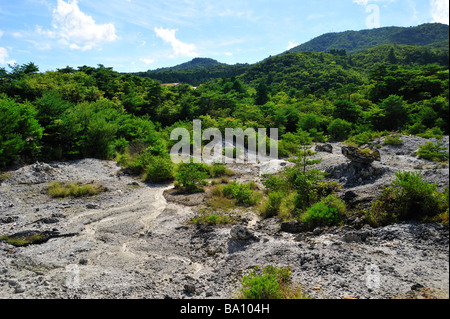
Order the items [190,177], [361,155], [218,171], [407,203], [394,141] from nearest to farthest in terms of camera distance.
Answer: [407,203] → [361,155] → [190,177] → [218,171] → [394,141]

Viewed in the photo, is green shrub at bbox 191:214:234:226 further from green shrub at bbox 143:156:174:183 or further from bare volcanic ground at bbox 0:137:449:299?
green shrub at bbox 143:156:174:183

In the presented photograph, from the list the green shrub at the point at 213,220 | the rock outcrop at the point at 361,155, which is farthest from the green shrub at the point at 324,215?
the rock outcrop at the point at 361,155

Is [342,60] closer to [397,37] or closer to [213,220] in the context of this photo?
[397,37]

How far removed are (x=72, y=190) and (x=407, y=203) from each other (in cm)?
1118

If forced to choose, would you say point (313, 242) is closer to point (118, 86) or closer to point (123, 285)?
point (123, 285)

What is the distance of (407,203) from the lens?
548 centimetres

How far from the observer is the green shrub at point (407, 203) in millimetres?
5023

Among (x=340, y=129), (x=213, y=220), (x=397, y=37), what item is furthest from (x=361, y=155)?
(x=397, y=37)

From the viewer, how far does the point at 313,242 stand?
19.1ft

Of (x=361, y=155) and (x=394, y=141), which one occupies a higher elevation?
(x=394, y=141)

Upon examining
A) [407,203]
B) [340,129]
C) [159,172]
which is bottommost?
[159,172]

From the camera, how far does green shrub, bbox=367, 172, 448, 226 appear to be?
16.5 feet
